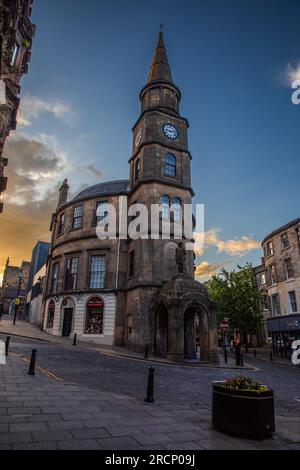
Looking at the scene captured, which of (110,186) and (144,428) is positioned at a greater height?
(110,186)

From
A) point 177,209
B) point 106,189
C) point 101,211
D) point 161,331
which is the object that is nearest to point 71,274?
point 101,211

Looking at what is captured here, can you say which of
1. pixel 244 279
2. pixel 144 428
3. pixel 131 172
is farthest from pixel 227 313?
pixel 144 428

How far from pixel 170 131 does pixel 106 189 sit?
881 centimetres

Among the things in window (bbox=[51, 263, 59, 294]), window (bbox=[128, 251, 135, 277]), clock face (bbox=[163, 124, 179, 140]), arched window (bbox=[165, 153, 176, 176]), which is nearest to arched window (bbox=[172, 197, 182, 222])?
arched window (bbox=[165, 153, 176, 176])

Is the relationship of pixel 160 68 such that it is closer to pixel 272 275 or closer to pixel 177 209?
pixel 177 209

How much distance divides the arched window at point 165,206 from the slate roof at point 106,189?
4.53m

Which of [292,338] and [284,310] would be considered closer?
[292,338]

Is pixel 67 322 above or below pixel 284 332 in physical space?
above

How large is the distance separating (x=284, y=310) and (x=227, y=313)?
27.0 feet

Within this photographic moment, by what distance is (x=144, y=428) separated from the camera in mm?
5402

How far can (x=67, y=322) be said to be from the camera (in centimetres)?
2823

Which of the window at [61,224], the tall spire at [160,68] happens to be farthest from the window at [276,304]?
the tall spire at [160,68]
